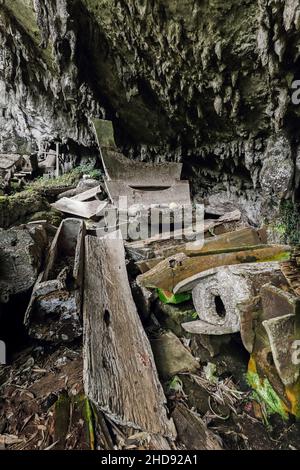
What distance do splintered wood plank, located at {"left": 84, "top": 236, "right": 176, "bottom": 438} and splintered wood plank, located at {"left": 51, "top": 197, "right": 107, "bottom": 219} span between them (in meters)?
2.25

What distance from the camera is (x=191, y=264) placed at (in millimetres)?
1882

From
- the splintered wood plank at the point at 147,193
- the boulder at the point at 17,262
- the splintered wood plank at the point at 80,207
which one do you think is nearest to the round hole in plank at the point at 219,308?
the boulder at the point at 17,262

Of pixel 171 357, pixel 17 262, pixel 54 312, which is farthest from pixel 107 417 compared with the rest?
pixel 17 262

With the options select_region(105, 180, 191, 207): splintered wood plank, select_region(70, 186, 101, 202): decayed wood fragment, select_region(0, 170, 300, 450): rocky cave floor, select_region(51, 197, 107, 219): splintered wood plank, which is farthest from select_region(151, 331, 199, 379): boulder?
select_region(70, 186, 101, 202): decayed wood fragment

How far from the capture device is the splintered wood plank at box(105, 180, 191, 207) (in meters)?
5.10

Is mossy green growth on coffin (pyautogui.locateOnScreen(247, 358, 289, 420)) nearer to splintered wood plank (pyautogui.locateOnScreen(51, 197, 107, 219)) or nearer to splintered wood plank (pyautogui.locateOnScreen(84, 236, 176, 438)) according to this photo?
splintered wood plank (pyautogui.locateOnScreen(84, 236, 176, 438))

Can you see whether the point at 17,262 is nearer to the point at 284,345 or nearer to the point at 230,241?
the point at 284,345

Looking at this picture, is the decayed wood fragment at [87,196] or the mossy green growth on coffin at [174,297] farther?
the decayed wood fragment at [87,196]

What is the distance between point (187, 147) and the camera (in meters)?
8.61

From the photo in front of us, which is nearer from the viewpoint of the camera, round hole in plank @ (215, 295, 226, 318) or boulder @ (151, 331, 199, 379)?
boulder @ (151, 331, 199, 379)

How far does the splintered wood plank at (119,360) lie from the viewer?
1.15 meters

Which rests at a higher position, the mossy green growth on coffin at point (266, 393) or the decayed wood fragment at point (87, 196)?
the decayed wood fragment at point (87, 196)

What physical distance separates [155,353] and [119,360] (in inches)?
12.1

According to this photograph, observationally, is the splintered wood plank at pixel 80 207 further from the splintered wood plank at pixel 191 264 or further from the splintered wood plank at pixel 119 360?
the splintered wood plank at pixel 191 264
